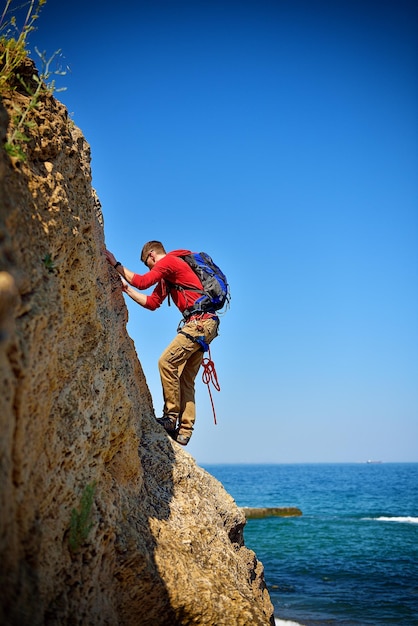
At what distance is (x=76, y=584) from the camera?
432 centimetres

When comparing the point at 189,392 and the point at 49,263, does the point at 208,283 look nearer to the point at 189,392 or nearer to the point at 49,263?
the point at 189,392

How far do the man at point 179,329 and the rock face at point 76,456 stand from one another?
787mm

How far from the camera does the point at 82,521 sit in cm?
445

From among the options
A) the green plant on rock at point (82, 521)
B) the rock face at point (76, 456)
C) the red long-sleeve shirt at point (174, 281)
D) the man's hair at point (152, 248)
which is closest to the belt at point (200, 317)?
the red long-sleeve shirt at point (174, 281)

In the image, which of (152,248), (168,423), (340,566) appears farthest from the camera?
(340,566)

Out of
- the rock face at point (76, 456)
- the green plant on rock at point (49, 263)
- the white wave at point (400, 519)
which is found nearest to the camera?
the rock face at point (76, 456)

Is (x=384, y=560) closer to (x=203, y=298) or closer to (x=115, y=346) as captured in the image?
(x=203, y=298)

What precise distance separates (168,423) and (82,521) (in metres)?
3.12

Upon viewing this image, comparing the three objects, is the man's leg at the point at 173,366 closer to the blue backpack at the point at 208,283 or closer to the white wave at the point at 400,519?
the blue backpack at the point at 208,283

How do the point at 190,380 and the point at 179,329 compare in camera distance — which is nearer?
the point at 179,329

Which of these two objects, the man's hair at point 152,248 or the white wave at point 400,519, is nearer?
the man's hair at point 152,248

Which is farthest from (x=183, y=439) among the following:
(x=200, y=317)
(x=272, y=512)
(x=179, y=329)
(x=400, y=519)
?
(x=272, y=512)

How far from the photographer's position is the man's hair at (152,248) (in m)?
7.73

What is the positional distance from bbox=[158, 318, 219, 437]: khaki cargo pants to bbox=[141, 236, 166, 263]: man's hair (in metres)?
1.08
